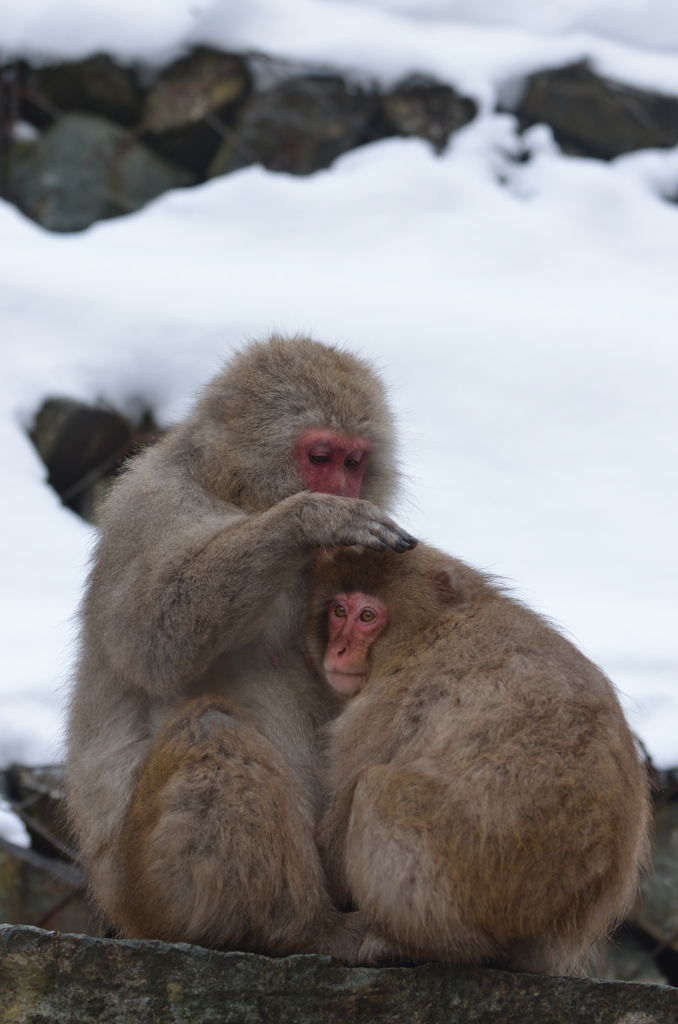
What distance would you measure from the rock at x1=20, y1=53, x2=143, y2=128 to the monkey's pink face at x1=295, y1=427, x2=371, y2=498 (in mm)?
4587

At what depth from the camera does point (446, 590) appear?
2734 mm

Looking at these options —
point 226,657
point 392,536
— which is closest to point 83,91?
point 226,657

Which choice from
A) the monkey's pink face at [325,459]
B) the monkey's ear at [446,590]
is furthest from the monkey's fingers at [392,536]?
the monkey's pink face at [325,459]

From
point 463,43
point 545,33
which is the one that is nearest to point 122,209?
point 463,43

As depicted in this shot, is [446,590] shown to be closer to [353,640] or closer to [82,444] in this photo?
[353,640]

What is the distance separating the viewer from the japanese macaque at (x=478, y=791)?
7.44ft

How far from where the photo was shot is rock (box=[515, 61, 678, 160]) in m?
7.12

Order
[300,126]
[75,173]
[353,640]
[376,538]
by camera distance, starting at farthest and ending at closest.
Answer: [300,126], [75,173], [353,640], [376,538]

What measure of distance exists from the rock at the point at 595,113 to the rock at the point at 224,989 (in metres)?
5.90

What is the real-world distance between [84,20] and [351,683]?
17.5 feet

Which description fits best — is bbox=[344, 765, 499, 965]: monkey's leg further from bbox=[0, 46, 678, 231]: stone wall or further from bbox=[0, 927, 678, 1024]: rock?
bbox=[0, 46, 678, 231]: stone wall

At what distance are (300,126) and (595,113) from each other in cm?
181

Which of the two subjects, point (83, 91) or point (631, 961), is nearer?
point (631, 961)

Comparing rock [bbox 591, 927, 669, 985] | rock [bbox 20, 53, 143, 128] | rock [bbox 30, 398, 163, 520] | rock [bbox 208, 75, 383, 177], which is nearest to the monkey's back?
rock [bbox 591, 927, 669, 985]
